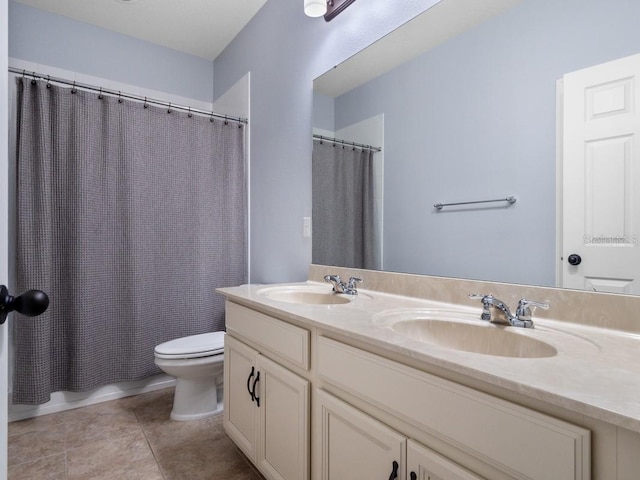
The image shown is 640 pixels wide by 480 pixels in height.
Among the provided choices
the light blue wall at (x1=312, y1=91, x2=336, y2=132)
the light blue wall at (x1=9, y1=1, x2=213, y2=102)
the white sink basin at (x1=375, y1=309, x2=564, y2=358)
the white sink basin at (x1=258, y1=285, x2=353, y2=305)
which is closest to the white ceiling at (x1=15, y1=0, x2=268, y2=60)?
the light blue wall at (x1=9, y1=1, x2=213, y2=102)

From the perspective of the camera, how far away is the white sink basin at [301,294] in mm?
1618

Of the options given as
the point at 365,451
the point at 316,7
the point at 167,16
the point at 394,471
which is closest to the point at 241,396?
the point at 365,451

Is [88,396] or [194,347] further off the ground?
[194,347]

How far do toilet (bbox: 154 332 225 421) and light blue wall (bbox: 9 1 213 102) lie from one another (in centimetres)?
200

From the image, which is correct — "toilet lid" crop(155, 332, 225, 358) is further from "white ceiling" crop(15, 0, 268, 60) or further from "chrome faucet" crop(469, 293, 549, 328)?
"white ceiling" crop(15, 0, 268, 60)

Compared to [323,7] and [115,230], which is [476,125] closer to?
[323,7]

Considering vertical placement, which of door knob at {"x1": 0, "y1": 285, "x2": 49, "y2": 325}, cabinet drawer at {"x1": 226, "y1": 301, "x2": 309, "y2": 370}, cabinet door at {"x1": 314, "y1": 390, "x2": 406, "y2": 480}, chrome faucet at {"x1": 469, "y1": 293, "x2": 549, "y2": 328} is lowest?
cabinet door at {"x1": 314, "y1": 390, "x2": 406, "y2": 480}

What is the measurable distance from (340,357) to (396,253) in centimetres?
64

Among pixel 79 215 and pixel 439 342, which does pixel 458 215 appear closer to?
pixel 439 342

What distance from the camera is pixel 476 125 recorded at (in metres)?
1.20

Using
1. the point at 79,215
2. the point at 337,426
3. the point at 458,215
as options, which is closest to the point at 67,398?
the point at 79,215

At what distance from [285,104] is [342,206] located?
0.81 metres

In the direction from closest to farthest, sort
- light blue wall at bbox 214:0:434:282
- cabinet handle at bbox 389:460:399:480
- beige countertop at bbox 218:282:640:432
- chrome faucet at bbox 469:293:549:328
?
beige countertop at bbox 218:282:640:432, cabinet handle at bbox 389:460:399:480, chrome faucet at bbox 469:293:549:328, light blue wall at bbox 214:0:434:282

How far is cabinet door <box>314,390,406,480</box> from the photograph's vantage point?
812 millimetres
